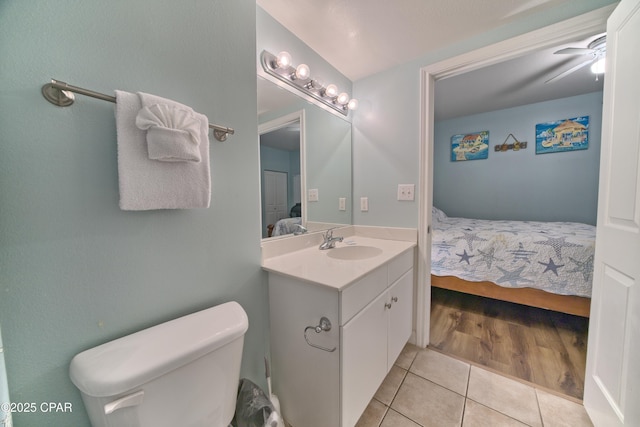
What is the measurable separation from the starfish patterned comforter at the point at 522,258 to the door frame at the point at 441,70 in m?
0.70

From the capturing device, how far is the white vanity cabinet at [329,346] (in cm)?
86

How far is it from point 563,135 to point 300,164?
3.82m

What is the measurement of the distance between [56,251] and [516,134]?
15.3 ft

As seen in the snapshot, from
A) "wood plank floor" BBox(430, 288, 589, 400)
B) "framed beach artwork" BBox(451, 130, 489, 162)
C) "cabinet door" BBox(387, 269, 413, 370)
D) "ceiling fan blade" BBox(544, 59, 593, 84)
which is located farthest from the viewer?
"framed beach artwork" BBox(451, 130, 489, 162)

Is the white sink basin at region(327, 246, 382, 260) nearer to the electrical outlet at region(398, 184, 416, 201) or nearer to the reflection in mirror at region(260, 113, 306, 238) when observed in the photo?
the reflection in mirror at region(260, 113, 306, 238)

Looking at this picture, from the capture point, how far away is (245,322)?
2.52ft

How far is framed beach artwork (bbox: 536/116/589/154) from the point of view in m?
2.90

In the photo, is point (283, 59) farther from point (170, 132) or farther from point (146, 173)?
point (146, 173)

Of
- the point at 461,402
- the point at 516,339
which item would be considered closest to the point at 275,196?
the point at 461,402

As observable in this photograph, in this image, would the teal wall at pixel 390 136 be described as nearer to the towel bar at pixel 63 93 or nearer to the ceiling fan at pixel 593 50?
the ceiling fan at pixel 593 50

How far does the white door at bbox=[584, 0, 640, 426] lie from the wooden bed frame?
92 centimetres

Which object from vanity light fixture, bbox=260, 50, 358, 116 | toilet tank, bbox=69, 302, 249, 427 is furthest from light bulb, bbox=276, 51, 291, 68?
toilet tank, bbox=69, 302, 249, 427

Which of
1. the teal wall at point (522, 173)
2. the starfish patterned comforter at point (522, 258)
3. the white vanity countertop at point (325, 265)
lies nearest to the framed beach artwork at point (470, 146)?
the teal wall at point (522, 173)

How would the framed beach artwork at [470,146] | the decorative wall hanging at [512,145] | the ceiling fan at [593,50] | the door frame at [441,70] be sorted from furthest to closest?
the framed beach artwork at [470,146] → the decorative wall hanging at [512,145] → the ceiling fan at [593,50] → the door frame at [441,70]
